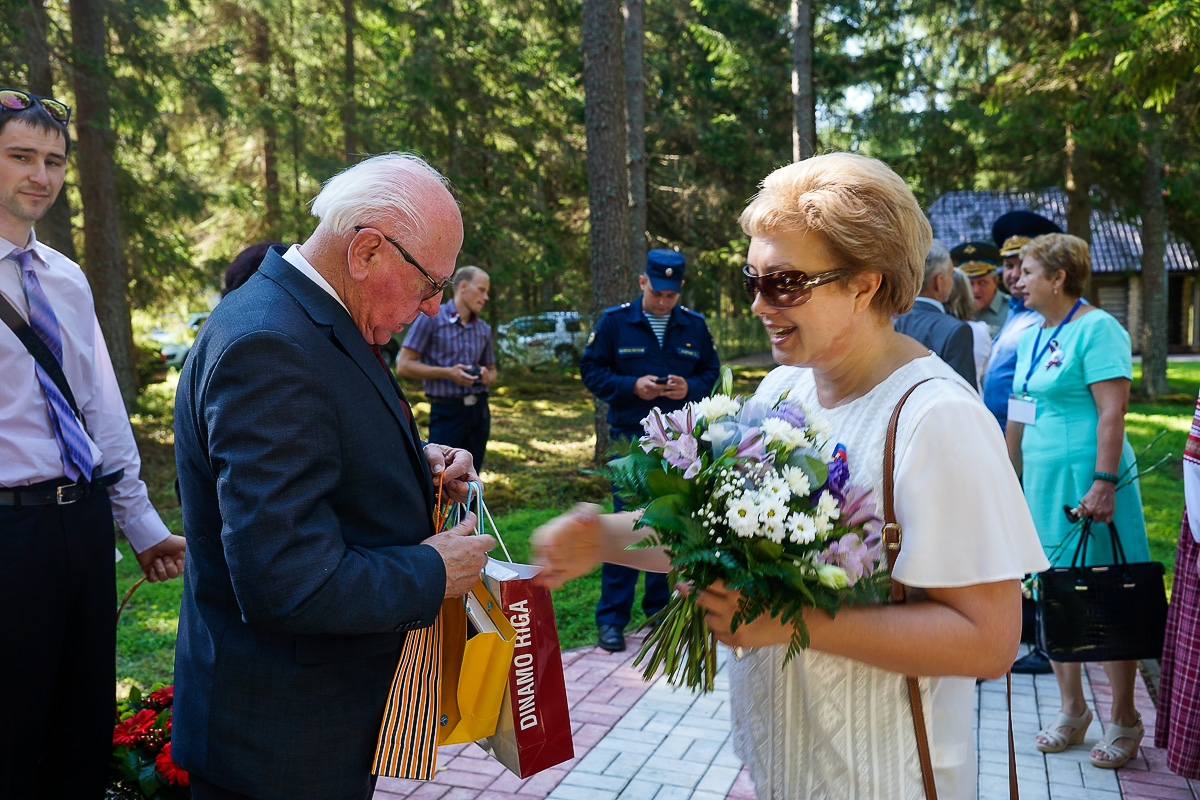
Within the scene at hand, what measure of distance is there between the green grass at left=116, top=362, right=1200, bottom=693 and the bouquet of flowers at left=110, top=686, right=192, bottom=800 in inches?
63.2

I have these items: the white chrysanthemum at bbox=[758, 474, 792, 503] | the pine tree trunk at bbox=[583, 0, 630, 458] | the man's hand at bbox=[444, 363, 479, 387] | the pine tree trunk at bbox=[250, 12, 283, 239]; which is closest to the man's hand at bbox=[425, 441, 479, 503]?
the white chrysanthemum at bbox=[758, 474, 792, 503]

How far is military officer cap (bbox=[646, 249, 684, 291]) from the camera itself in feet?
18.9

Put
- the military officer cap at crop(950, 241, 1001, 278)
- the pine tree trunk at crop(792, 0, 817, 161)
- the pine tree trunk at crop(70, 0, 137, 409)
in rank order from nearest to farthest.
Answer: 1. the military officer cap at crop(950, 241, 1001, 278)
2. the pine tree trunk at crop(70, 0, 137, 409)
3. the pine tree trunk at crop(792, 0, 817, 161)

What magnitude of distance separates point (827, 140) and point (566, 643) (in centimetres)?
1654

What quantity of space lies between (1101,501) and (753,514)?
321 cm

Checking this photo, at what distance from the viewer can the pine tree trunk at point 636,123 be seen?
14.3m

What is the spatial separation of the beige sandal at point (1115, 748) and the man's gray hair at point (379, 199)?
380cm

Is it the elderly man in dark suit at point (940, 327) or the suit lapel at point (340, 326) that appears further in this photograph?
the elderly man in dark suit at point (940, 327)

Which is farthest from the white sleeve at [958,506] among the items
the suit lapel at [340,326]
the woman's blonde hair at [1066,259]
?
the woman's blonde hair at [1066,259]

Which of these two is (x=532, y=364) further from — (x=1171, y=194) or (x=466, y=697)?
(x=466, y=697)

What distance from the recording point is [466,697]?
1988mm

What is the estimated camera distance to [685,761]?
388 cm

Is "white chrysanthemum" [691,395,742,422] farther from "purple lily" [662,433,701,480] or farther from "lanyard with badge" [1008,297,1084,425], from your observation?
"lanyard with badge" [1008,297,1084,425]

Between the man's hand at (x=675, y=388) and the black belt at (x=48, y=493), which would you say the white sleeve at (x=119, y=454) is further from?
the man's hand at (x=675, y=388)
